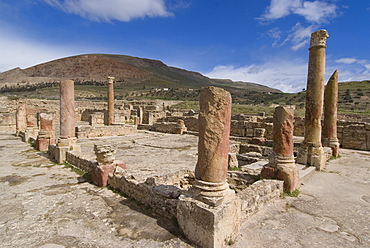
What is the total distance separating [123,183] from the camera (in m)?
6.01

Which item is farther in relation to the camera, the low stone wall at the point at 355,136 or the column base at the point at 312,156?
the low stone wall at the point at 355,136

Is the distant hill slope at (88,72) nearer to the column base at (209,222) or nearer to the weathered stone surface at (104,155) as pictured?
the weathered stone surface at (104,155)

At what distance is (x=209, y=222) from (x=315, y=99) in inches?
276

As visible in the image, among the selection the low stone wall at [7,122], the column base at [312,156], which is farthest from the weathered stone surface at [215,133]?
the low stone wall at [7,122]

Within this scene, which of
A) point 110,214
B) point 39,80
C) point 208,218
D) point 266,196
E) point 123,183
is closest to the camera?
point 208,218

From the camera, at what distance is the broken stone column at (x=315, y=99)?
8422mm

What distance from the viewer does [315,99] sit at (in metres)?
8.55

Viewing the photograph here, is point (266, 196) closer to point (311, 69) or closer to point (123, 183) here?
point (123, 183)

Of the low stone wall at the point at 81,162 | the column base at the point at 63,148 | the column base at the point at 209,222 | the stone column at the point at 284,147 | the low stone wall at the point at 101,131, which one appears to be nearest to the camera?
the column base at the point at 209,222

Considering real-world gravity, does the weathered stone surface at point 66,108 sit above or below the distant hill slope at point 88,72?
below

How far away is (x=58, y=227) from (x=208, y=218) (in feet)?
9.14

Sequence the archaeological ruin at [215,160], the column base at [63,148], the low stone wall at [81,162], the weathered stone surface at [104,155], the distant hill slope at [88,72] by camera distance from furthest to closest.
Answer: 1. the distant hill slope at [88,72]
2. the column base at [63,148]
3. the low stone wall at [81,162]
4. the weathered stone surface at [104,155]
5. the archaeological ruin at [215,160]

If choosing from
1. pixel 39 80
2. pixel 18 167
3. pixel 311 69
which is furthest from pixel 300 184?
pixel 39 80

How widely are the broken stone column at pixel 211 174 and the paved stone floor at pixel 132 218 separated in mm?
326
